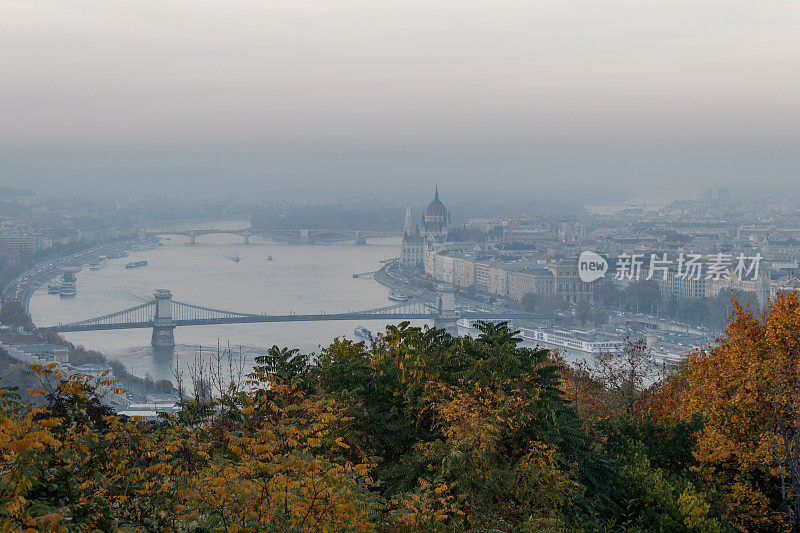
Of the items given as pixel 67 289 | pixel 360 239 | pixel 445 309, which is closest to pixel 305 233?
pixel 360 239

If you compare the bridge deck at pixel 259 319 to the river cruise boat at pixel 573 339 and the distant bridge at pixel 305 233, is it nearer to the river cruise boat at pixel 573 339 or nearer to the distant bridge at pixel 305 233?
the river cruise boat at pixel 573 339

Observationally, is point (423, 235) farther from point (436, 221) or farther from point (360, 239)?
point (360, 239)

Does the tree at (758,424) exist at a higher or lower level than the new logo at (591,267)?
higher

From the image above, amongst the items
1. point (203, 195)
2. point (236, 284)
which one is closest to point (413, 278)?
point (236, 284)

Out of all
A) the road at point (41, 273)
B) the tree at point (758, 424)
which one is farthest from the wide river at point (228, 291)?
the tree at point (758, 424)

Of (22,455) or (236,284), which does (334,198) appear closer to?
(236,284)
